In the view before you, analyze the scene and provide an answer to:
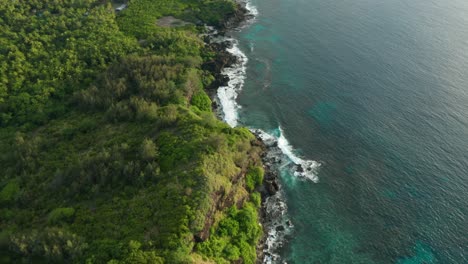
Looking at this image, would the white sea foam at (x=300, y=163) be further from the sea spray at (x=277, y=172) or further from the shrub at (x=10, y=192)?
the shrub at (x=10, y=192)

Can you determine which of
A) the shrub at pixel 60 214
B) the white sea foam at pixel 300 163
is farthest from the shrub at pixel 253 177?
the shrub at pixel 60 214

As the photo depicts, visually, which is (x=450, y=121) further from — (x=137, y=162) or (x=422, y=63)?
(x=137, y=162)

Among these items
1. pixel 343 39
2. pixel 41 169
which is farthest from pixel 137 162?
pixel 343 39

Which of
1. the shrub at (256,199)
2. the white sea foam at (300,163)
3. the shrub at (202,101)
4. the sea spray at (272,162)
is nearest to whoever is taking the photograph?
the sea spray at (272,162)

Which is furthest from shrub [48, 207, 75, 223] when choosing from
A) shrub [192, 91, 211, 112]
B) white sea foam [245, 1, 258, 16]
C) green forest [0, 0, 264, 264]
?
white sea foam [245, 1, 258, 16]

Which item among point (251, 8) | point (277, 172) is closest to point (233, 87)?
point (277, 172)

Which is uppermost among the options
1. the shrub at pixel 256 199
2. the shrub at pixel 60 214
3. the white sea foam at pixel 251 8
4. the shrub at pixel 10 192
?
the white sea foam at pixel 251 8

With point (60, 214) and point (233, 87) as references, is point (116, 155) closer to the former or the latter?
point (60, 214)
